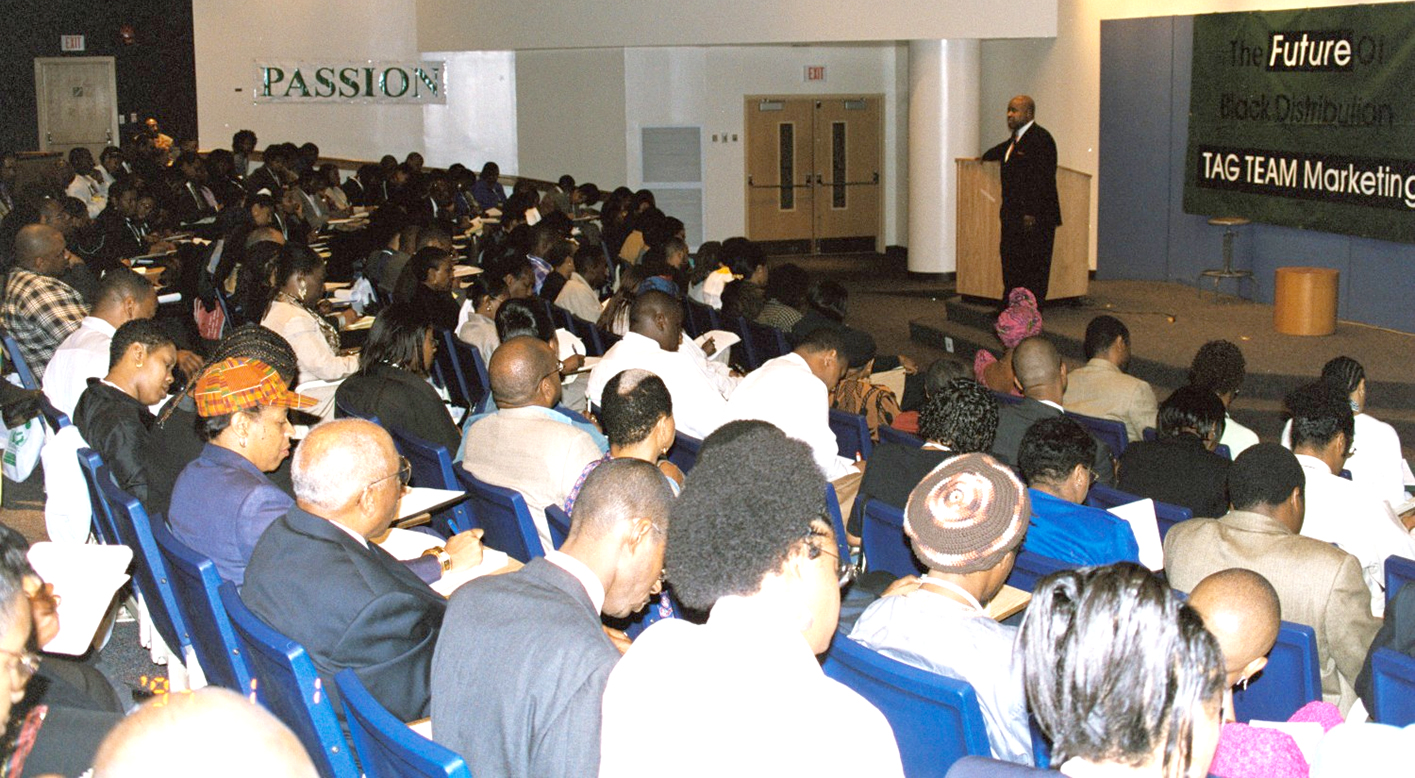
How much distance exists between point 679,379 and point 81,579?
2861 millimetres

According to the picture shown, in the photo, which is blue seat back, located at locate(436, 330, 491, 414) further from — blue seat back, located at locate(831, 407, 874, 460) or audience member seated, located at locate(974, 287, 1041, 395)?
audience member seated, located at locate(974, 287, 1041, 395)

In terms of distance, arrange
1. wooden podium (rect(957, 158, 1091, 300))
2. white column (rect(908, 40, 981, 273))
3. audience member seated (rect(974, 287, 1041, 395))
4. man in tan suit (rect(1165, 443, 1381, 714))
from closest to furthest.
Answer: man in tan suit (rect(1165, 443, 1381, 714)) < audience member seated (rect(974, 287, 1041, 395)) < wooden podium (rect(957, 158, 1091, 300)) < white column (rect(908, 40, 981, 273))

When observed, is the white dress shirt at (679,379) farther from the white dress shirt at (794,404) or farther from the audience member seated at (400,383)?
the audience member seated at (400,383)

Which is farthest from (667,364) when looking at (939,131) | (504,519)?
(939,131)

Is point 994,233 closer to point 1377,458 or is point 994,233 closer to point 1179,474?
point 1377,458

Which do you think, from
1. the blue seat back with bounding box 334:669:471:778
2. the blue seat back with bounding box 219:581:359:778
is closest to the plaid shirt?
the blue seat back with bounding box 219:581:359:778

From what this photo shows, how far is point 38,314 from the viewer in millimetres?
6457

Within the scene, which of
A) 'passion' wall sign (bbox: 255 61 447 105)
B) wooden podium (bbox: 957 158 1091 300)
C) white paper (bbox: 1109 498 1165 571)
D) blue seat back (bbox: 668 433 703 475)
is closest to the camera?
white paper (bbox: 1109 498 1165 571)

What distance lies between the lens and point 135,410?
454cm

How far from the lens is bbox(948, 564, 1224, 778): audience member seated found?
1.84 m

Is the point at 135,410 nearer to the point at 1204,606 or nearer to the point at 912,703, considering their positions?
the point at 912,703

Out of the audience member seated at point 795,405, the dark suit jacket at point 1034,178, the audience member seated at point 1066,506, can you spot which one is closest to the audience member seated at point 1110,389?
the audience member seated at point 795,405

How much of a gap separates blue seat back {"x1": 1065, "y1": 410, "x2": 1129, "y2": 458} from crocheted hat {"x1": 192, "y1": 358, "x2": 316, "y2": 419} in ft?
9.90

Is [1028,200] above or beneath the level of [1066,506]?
above
